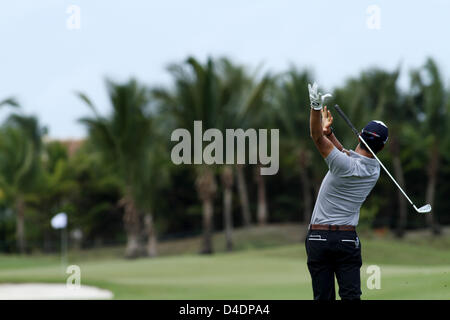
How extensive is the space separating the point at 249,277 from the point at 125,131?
1558 centimetres

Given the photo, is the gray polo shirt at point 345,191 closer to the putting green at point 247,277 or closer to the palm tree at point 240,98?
the putting green at point 247,277

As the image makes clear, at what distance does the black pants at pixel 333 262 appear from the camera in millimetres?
5371

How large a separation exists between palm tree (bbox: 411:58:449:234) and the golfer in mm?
32997

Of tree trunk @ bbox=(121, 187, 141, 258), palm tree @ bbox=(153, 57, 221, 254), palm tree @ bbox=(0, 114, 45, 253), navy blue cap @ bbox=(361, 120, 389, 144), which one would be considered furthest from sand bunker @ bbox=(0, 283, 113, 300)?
palm tree @ bbox=(0, 114, 45, 253)

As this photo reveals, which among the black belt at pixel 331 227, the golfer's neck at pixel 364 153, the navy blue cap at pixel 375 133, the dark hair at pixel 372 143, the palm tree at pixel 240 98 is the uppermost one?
the palm tree at pixel 240 98

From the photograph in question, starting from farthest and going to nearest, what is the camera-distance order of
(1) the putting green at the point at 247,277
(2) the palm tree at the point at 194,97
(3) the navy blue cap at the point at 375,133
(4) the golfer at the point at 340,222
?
(2) the palm tree at the point at 194,97
(1) the putting green at the point at 247,277
(3) the navy blue cap at the point at 375,133
(4) the golfer at the point at 340,222

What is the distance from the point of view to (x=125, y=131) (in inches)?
1342

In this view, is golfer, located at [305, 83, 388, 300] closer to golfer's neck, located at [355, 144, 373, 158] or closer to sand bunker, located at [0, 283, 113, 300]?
golfer's neck, located at [355, 144, 373, 158]

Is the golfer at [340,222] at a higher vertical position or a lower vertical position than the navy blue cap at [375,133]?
lower

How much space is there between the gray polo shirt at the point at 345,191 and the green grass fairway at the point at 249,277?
193 inches

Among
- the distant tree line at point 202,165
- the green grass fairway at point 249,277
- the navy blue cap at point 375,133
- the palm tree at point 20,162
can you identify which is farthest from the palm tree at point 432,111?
the navy blue cap at point 375,133

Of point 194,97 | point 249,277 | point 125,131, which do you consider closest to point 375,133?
point 249,277

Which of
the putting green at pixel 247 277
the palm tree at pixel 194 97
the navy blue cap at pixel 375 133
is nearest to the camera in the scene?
the navy blue cap at pixel 375 133

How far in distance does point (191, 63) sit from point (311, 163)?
10592 mm
